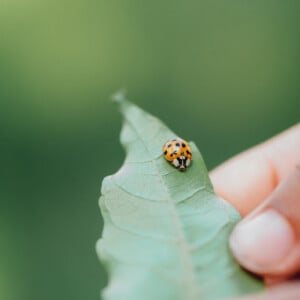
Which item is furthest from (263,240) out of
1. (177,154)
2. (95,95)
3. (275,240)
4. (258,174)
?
(95,95)

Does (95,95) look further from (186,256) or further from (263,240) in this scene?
(186,256)

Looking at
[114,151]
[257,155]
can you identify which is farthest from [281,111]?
[257,155]

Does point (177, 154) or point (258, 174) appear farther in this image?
point (258, 174)

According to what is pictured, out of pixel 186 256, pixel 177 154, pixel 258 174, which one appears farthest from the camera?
pixel 258 174

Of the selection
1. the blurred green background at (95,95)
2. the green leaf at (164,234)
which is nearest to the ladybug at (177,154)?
the green leaf at (164,234)

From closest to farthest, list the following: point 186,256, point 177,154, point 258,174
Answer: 1. point 186,256
2. point 177,154
3. point 258,174

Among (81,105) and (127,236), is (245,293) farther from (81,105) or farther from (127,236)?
(81,105)

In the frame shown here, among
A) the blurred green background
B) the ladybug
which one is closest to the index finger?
the ladybug

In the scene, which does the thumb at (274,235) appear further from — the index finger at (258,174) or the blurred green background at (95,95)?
the blurred green background at (95,95)
